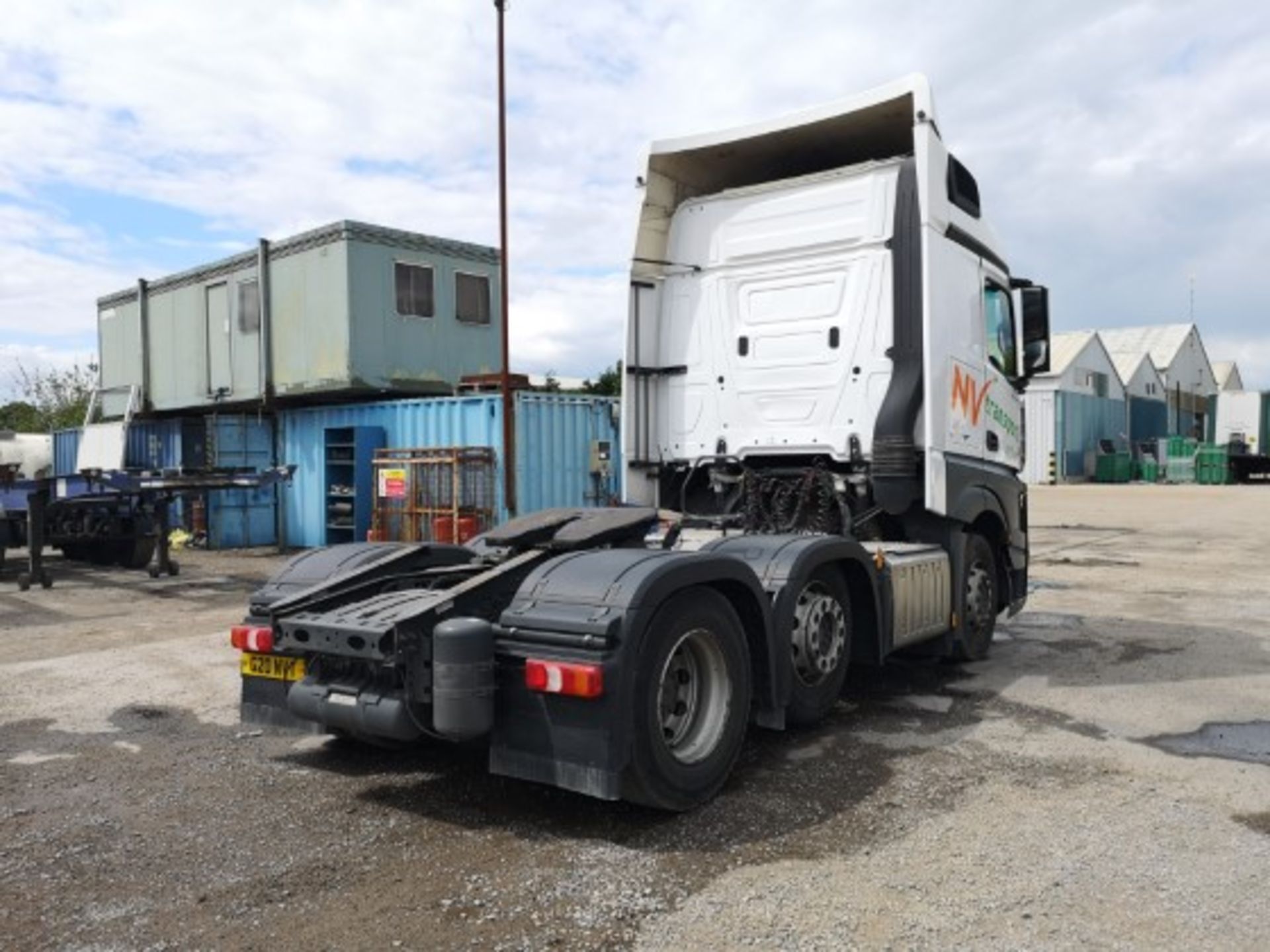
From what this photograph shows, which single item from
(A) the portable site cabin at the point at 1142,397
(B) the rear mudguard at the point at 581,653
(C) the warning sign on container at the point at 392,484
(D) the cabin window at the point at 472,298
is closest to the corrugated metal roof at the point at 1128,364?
(A) the portable site cabin at the point at 1142,397

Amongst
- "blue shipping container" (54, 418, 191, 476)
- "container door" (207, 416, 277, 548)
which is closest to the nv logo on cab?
"container door" (207, 416, 277, 548)

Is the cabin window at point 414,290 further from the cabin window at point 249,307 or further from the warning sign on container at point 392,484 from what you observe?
the warning sign on container at point 392,484

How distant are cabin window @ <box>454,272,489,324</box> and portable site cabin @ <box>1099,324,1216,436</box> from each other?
169 feet

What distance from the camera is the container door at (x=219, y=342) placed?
18672 mm

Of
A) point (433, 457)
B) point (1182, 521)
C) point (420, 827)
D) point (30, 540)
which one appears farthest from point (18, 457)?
point (1182, 521)

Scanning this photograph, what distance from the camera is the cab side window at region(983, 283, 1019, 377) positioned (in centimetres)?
770

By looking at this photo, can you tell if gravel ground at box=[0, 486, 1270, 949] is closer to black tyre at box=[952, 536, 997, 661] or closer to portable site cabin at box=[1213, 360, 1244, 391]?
black tyre at box=[952, 536, 997, 661]

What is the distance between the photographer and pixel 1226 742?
5695mm

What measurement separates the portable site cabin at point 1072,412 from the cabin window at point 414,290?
2956 centimetres

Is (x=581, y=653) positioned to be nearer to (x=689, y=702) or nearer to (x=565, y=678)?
(x=565, y=678)

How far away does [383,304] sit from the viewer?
55.7 feet

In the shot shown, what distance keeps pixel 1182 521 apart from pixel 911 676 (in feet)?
60.4

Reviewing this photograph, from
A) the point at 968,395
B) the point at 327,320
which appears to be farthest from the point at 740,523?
the point at 327,320

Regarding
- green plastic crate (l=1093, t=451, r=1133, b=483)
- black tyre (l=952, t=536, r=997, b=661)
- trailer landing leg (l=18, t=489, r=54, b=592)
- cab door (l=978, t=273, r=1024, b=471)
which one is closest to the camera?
black tyre (l=952, t=536, r=997, b=661)
